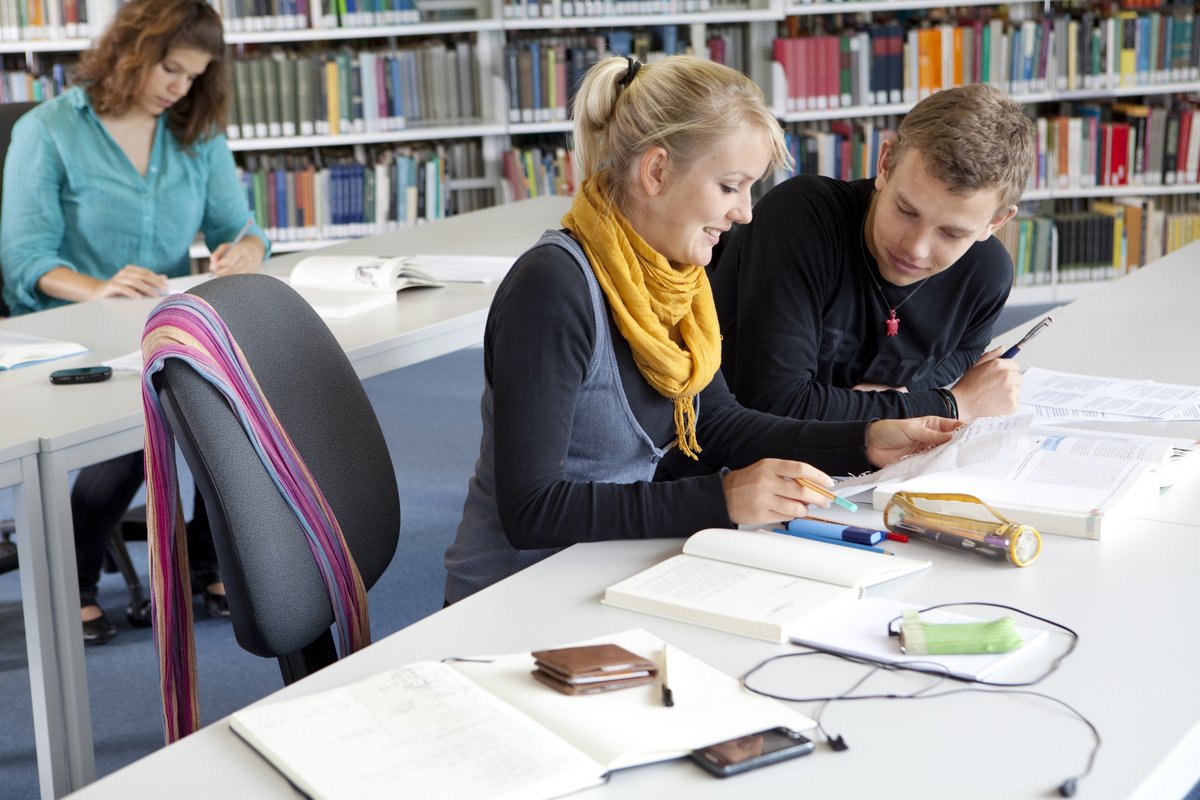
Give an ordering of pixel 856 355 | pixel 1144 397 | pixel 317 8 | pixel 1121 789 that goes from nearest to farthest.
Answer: pixel 1121 789 < pixel 1144 397 < pixel 856 355 < pixel 317 8

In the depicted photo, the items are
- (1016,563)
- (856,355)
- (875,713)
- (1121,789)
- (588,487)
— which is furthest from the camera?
(856,355)

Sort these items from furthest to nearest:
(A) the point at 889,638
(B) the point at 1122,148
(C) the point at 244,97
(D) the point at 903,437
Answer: (B) the point at 1122,148, (C) the point at 244,97, (D) the point at 903,437, (A) the point at 889,638

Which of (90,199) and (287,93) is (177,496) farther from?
(287,93)

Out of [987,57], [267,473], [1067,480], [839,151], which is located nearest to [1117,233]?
[987,57]

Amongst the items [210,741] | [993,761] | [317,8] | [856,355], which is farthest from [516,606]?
[317,8]

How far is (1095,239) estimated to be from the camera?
16.6 feet

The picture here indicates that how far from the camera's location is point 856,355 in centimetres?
Result: 202

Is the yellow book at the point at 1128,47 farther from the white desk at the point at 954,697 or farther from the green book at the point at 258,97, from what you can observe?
the white desk at the point at 954,697

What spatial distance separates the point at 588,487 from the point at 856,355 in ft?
2.51

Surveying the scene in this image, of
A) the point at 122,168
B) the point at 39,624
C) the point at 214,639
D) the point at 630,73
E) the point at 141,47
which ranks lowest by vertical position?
the point at 214,639

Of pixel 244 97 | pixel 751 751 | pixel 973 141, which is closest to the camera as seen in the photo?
pixel 751 751

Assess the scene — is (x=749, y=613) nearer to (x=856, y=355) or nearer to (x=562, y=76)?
(x=856, y=355)

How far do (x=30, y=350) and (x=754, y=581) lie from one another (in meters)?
1.40

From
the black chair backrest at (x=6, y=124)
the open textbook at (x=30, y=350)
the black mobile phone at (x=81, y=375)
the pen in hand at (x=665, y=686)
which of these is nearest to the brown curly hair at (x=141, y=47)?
the black chair backrest at (x=6, y=124)
